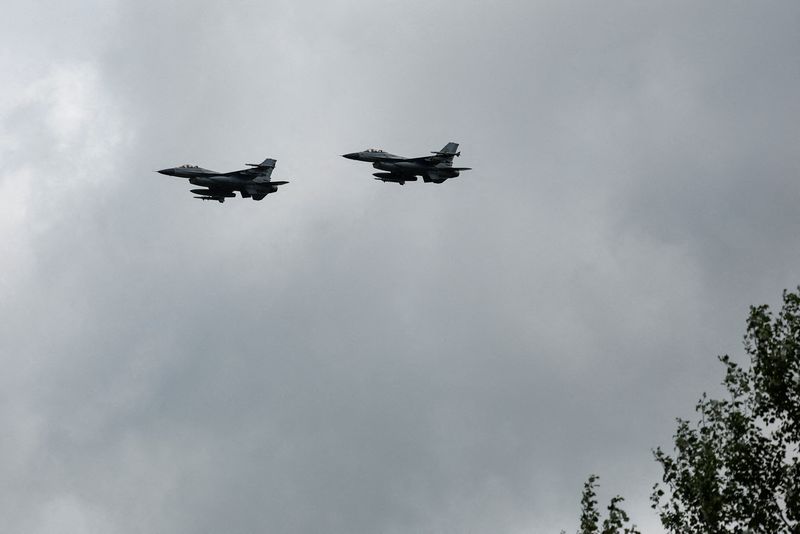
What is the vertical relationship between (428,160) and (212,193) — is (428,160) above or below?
above

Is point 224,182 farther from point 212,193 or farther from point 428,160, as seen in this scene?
point 428,160

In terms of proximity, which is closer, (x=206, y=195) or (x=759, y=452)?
(x=759, y=452)

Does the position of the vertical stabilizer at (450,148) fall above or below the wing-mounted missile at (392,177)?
above

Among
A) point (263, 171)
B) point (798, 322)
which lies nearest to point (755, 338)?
point (798, 322)

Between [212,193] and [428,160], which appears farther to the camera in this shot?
[212,193]

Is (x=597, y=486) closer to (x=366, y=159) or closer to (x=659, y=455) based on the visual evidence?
(x=659, y=455)

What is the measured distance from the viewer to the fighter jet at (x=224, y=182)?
143125 millimetres

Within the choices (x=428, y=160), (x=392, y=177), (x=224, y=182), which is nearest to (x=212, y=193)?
(x=224, y=182)

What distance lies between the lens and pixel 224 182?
143m

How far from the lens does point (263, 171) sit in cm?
14662

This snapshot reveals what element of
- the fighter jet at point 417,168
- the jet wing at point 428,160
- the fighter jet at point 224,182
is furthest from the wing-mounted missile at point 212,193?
the jet wing at point 428,160

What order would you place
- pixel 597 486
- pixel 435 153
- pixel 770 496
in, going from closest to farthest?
1. pixel 770 496
2. pixel 597 486
3. pixel 435 153

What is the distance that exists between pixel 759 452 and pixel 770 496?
221cm

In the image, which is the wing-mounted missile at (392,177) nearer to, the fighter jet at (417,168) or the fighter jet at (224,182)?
the fighter jet at (417,168)
